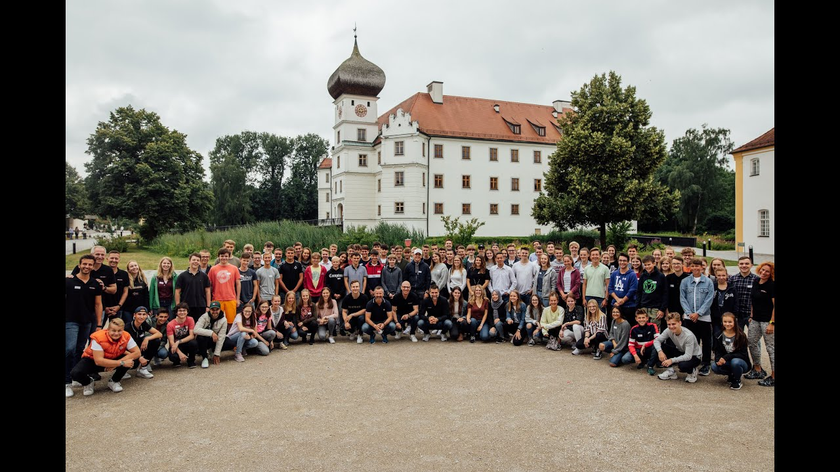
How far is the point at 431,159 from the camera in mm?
47312

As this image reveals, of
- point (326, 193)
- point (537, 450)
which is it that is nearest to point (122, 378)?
point (537, 450)

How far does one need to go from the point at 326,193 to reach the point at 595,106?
4103cm

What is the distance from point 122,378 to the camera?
322 inches

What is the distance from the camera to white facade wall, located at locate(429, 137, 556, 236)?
47688 millimetres

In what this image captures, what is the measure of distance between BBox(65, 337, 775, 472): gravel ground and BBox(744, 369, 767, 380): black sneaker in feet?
0.97

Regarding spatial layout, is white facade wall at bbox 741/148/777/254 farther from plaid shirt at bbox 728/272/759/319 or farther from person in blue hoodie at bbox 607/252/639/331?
plaid shirt at bbox 728/272/759/319

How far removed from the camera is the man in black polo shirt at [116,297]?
28.2 ft

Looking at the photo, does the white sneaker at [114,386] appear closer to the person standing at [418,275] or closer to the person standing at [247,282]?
the person standing at [247,282]

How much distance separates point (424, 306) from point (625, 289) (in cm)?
426

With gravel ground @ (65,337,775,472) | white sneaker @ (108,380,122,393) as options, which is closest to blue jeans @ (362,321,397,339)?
gravel ground @ (65,337,775,472)

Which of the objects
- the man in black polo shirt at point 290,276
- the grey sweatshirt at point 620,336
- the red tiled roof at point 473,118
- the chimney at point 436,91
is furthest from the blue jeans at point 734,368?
the chimney at point 436,91

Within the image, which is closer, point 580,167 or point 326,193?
point 580,167
